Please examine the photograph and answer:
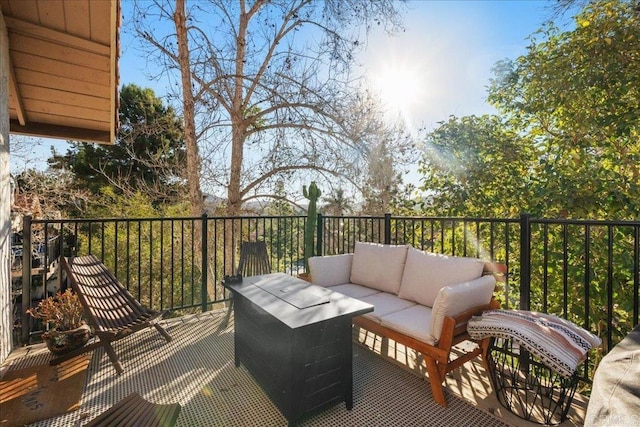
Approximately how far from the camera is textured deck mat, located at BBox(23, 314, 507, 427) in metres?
1.83

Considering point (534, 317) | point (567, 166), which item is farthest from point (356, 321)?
point (567, 166)

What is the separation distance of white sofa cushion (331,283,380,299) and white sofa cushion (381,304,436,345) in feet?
1.62

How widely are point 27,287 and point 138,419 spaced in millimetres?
2133

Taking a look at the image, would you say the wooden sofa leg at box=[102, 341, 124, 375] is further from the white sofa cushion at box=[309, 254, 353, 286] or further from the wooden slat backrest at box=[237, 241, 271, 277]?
the white sofa cushion at box=[309, 254, 353, 286]

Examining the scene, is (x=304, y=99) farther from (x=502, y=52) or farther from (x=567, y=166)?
(x=567, y=166)

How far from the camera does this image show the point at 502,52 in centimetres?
526

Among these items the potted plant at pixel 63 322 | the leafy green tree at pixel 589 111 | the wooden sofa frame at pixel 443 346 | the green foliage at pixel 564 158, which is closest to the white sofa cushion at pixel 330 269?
the green foliage at pixel 564 158

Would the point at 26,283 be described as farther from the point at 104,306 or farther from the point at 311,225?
the point at 311,225

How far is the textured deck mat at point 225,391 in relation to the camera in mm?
1828

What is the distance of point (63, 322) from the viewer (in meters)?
2.54

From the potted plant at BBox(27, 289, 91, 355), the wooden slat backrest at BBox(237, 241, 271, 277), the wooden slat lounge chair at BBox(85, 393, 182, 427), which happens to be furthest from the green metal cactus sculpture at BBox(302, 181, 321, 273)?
the wooden slat lounge chair at BBox(85, 393, 182, 427)

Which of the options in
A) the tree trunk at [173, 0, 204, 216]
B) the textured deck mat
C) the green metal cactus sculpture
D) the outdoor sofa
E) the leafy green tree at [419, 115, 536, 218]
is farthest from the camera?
the tree trunk at [173, 0, 204, 216]

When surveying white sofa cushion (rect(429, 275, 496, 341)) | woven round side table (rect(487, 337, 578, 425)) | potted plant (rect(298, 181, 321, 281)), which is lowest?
woven round side table (rect(487, 337, 578, 425))

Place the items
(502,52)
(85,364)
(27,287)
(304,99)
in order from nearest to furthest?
(85,364) < (27,287) < (502,52) < (304,99)
